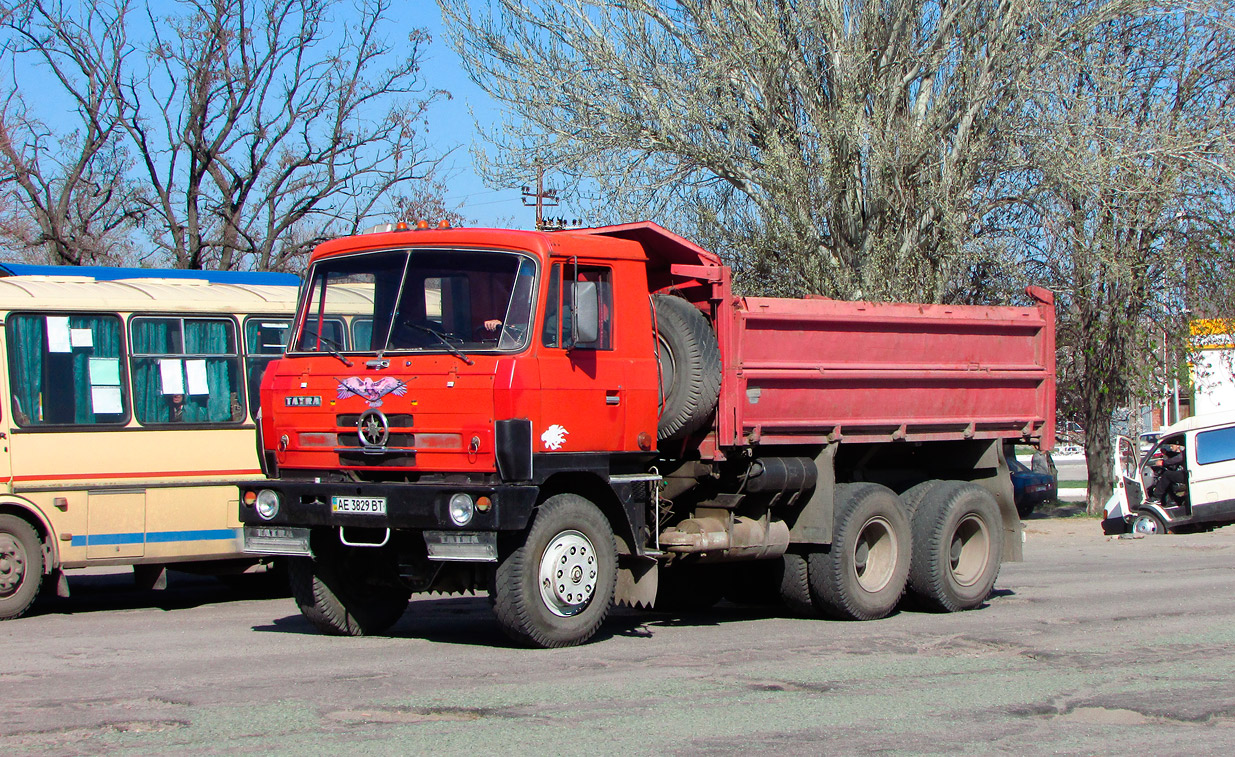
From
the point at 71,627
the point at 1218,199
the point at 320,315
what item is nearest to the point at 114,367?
the point at 71,627

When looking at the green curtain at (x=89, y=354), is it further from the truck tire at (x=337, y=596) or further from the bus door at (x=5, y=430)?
the truck tire at (x=337, y=596)

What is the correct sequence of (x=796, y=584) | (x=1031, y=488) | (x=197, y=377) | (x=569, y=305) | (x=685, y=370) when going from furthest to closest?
(x=1031, y=488) < (x=197, y=377) < (x=796, y=584) < (x=685, y=370) < (x=569, y=305)

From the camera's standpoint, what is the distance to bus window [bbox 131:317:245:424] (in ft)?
39.3

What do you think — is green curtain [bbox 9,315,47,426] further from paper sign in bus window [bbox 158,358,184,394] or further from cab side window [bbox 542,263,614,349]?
cab side window [bbox 542,263,614,349]

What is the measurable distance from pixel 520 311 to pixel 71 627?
187 inches

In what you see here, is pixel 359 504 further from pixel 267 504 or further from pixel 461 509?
pixel 267 504

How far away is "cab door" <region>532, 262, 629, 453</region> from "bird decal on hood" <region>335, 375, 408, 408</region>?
944 millimetres

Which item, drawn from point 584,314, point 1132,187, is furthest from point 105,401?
point 1132,187

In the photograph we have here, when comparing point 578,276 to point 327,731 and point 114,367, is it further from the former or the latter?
point 114,367

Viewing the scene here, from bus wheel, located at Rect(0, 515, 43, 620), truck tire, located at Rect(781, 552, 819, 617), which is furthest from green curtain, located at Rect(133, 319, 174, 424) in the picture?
truck tire, located at Rect(781, 552, 819, 617)

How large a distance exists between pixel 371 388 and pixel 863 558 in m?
4.46

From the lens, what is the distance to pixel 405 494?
8.40 m

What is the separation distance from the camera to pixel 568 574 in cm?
872

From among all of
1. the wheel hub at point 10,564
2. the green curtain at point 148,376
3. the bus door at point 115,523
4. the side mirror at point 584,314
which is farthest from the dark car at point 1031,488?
the wheel hub at point 10,564
